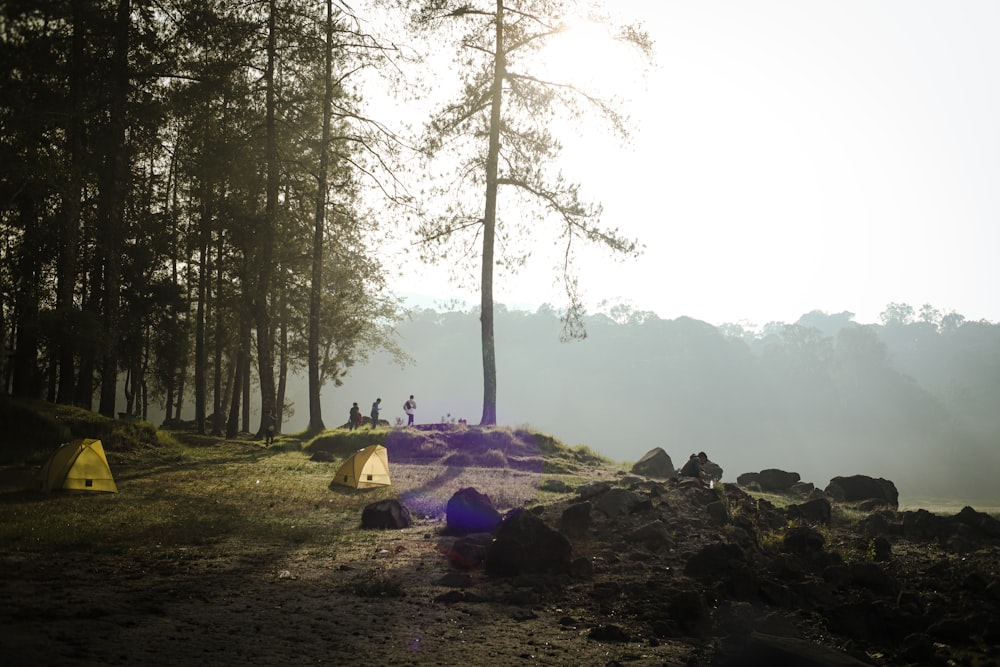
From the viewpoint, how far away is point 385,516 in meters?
13.9

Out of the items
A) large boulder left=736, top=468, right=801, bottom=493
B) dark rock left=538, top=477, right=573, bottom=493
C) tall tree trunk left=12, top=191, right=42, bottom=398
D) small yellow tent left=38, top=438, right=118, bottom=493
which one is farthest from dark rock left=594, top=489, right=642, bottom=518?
tall tree trunk left=12, top=191, right=42, bottom=398

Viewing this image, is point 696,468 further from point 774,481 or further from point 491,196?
point 491,196

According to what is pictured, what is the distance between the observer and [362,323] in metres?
40.5

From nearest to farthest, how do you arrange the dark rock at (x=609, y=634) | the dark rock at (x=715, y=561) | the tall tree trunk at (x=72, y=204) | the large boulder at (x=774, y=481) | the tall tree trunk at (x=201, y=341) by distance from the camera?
the dark rock at (x=609, y=634), the dark rock at (x=715, y=561), the tall tree trunk at (x=72, y=204), the large boulder at (x=774, y=481), the tall tree trunk at (x=201, y=341)

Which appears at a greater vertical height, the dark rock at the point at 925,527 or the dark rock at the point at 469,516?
the dark rock at the point at 469,516

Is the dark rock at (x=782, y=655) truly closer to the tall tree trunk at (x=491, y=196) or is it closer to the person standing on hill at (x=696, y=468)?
the person standing on hill at (x=696, y=468)

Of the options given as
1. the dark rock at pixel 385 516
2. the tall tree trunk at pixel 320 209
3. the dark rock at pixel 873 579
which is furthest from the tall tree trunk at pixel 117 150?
the dark rock at pixel 873 579

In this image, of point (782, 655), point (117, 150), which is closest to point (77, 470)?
point (117, 150)

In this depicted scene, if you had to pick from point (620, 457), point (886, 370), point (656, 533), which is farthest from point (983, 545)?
point (886, 370)

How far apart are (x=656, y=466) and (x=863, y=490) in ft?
22.4

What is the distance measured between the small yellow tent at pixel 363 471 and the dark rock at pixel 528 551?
27.5 ft

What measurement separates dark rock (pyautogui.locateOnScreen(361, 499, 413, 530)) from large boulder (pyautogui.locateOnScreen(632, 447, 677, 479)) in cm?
1244

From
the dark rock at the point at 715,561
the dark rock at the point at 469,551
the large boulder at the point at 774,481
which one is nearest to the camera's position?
the dark rock at the point at 715,561

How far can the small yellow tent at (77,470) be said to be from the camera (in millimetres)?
14523
